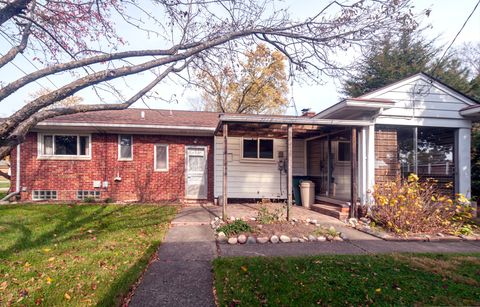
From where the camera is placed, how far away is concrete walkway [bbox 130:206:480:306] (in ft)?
10.2

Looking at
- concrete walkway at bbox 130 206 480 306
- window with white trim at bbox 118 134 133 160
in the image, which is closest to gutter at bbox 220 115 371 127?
concrete walkway at bbox 130 206 480 306

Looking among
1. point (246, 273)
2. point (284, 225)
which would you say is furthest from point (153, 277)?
point (284, 225)

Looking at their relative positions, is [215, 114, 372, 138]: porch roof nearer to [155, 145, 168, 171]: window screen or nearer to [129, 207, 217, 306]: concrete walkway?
[155, 145, 168, 171]: window screen

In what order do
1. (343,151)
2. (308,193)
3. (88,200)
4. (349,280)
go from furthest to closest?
(88,200)
(308,193)
(343,151)
(349,280)

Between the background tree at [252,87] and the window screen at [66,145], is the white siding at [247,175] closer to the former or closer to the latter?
the background tree at [252,87]

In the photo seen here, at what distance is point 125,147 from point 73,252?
248 inches

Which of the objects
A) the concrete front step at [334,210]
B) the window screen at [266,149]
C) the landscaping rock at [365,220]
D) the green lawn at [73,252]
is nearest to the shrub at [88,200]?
the green lawn at [73,252]

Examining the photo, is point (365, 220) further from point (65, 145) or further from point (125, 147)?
point (65, 145)

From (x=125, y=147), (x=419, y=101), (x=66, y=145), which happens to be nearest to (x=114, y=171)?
(x=125, y=147)

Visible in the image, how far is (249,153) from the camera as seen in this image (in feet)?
33.9

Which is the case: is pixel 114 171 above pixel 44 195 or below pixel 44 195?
above

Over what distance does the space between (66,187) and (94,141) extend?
6.72 feet

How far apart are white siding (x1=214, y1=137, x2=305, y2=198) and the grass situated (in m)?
5.91

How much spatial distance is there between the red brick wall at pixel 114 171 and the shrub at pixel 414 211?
6274mm
